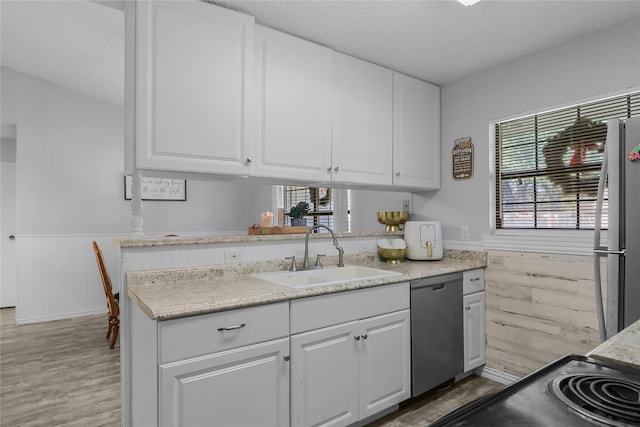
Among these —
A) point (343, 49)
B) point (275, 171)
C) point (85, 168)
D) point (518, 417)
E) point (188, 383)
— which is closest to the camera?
point (518, 417)

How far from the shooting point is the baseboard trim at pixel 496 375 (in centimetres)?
260

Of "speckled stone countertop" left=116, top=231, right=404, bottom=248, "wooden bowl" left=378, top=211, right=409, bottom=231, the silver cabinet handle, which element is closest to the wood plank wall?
"wooden bowl" left=378, top=211, right=409, bottom=231

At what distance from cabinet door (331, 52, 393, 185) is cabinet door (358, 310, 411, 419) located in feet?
3.16

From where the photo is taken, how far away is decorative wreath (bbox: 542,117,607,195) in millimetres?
2293

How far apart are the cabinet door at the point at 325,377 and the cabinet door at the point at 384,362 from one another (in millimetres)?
66

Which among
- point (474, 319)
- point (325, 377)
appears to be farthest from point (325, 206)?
point (325, 377)

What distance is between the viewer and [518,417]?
0.63 meters

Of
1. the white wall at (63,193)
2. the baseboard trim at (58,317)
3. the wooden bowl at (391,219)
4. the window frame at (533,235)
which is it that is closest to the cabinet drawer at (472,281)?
the window frame at (533,235)

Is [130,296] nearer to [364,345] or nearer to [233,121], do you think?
[233,121]

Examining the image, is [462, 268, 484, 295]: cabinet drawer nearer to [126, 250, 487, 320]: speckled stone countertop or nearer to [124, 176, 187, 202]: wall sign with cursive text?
[126, 250, 487, 320]: speckled stone countertop

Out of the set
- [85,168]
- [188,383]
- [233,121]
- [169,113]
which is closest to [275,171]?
[233,121]

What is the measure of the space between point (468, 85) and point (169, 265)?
2.55 meters

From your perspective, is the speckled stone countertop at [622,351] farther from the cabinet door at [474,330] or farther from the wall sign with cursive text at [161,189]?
the wall sign with cursive text at [161,189]

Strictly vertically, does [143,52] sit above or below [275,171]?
above
